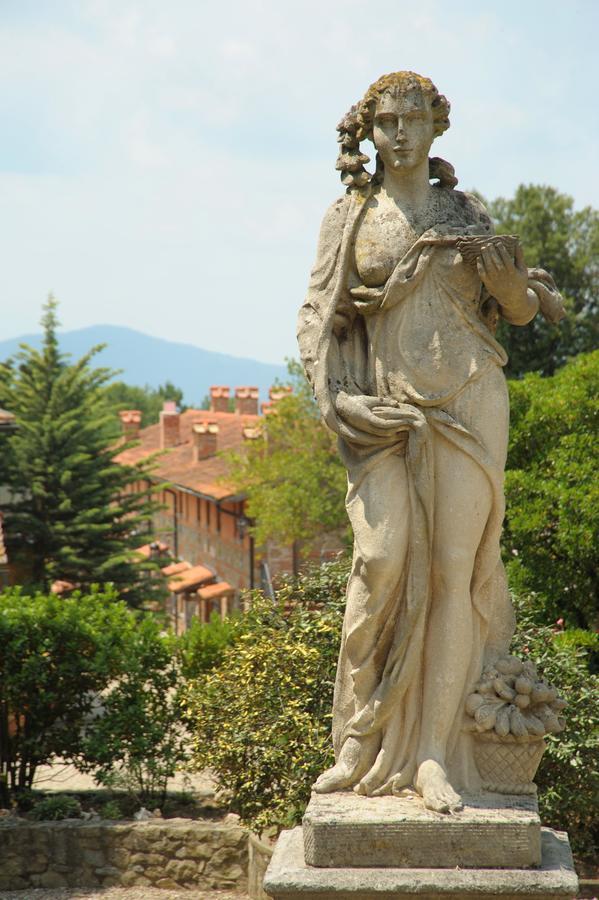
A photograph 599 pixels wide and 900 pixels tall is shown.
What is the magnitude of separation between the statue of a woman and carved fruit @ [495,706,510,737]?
175 mm

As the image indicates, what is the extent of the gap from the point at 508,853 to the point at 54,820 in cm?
671

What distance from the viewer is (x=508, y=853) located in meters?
5.38

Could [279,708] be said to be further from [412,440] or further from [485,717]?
[412,440]

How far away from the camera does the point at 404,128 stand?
19.2 ft

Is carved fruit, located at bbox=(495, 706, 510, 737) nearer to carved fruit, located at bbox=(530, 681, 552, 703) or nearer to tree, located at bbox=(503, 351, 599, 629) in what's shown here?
carved fruit, located at bbox=(530, 681, 552, 703)

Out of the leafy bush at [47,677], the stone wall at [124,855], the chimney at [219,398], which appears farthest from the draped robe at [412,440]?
the chimney at [219,398]

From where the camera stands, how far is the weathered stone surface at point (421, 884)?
5.27 m

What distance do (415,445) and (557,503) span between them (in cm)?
839

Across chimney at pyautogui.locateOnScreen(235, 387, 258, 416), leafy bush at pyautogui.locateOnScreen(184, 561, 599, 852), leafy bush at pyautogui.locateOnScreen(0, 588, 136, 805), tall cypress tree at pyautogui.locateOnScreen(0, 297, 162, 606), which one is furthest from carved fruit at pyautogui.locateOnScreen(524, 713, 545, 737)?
chimney at pyautogui.locateOnScreen(235, 387, 258, 416)

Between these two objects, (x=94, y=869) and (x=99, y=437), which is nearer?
(x=94, y=869)

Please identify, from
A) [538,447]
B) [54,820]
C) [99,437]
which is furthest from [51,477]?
Result: [54,820]

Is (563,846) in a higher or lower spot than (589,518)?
lower

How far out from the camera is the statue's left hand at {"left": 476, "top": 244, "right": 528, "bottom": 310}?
5645 mm

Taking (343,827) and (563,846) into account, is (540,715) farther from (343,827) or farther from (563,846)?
(343,827)
